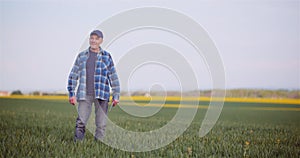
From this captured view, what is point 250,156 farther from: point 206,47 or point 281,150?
point 206,47

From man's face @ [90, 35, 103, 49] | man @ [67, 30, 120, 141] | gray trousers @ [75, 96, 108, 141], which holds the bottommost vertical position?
gray trousers @ [75, 96, 108, 141]

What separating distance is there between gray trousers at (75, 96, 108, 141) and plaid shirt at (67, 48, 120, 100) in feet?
0.48

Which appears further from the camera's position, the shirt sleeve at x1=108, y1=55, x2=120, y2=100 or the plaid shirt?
Result: the shirt sleeve at x1=108, y1=55, x2=120, y2=100

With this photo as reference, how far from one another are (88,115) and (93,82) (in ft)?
2.02

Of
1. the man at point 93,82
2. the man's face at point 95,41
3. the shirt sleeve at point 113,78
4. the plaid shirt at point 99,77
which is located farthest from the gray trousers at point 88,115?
the man's face at point 95,41

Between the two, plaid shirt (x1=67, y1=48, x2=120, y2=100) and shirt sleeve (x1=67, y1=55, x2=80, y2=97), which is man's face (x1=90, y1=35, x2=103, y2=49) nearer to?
plaid shirt (x1=67, y1=48, x2=120, y2=100)

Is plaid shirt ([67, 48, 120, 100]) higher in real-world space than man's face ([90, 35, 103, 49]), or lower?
lower

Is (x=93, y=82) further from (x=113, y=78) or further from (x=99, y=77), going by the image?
(x=113, y=78)

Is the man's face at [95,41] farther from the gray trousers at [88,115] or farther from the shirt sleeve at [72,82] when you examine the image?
the gray trousers at [88,115]

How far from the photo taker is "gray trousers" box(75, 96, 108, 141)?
6355 millimetres

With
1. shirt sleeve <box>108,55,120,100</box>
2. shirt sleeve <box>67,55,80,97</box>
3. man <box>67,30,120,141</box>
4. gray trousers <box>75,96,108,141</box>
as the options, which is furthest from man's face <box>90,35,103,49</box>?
gray trousers <box>75,96,108,141</box>

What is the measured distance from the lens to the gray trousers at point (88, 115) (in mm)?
6355

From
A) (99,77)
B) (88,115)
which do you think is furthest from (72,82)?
(88,115)

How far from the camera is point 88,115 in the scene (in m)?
6.48
